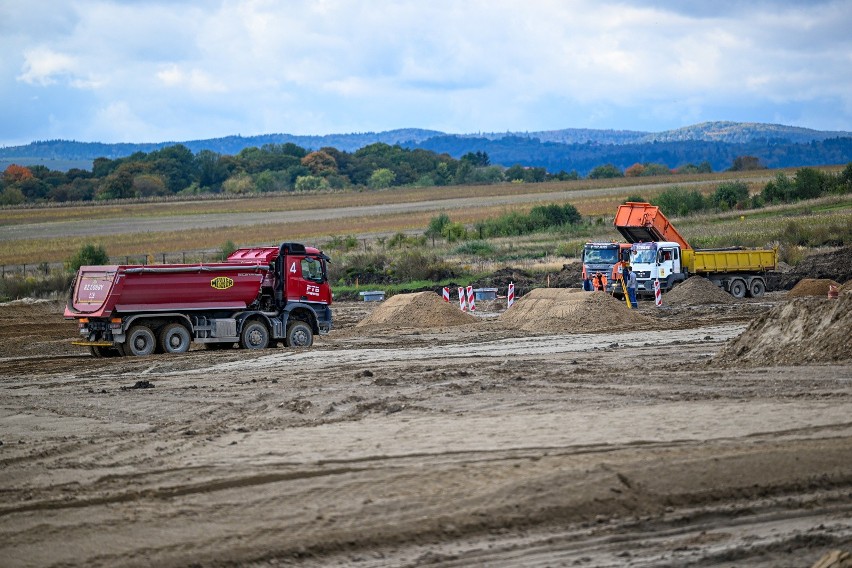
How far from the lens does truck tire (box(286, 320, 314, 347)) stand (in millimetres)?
27159

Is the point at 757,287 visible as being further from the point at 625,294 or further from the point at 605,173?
the point at 605,173

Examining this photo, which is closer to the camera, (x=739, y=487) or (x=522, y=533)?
(x=522, y=533)

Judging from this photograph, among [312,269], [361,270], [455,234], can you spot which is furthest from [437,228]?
[312,269]

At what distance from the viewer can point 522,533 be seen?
31.9 feet

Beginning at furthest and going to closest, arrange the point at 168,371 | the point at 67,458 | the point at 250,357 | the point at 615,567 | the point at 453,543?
the point at 250,357, the point at 168,371, the point at 67,458, the point at 453,543, the point at 615,567

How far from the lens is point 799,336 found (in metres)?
18.2

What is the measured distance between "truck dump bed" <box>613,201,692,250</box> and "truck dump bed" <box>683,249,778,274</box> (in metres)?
0.81

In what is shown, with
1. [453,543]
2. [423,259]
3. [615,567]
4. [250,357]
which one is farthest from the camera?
[423,259]

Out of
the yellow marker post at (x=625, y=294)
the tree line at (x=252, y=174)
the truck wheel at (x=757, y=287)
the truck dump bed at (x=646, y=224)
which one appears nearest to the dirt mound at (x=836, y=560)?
the yellow marker post at (x=625, y=294)

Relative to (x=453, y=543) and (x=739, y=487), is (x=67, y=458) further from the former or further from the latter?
(x=739, y=487)

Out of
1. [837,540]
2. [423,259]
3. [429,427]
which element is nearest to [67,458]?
[429,427]

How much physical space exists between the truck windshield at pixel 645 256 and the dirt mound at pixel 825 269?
6958mm

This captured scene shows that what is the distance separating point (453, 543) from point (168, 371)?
45.2 feet

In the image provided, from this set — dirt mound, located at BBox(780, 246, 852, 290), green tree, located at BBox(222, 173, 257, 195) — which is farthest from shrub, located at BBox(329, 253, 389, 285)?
green tree, located at BBox(222, 173, 257, 195)
